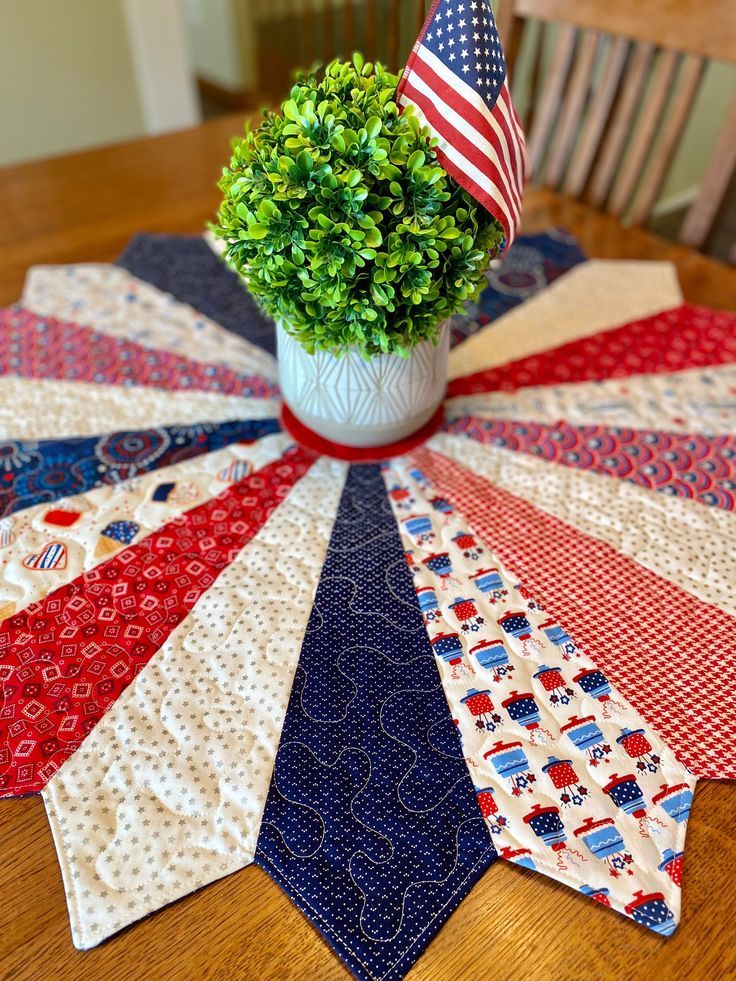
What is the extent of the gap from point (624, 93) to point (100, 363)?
1.05 meters

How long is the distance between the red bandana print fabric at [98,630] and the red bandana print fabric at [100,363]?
23cm

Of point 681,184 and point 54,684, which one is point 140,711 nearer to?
point 54,684

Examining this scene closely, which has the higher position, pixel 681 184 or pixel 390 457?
pixel 390 457

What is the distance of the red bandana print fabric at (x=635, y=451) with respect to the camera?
3.04 ft

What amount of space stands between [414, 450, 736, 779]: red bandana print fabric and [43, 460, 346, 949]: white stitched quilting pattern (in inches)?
9.7

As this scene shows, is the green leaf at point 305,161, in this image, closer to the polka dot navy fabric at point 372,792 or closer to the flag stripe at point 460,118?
the flag stripe at point 460,118

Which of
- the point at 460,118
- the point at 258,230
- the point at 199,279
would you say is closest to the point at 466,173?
the point at 460,118

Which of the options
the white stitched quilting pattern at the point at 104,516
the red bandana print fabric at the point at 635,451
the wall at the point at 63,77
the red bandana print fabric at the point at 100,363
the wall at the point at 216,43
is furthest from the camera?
the wall at the point at 216,43

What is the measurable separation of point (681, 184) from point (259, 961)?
3.47 m

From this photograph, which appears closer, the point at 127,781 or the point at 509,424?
the point at 127,781

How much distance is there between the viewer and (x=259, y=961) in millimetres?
560

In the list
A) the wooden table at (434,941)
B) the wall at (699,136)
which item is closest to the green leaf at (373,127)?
the wooden table at (434,941)

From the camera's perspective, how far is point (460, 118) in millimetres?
734

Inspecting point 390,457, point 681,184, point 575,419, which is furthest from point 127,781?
point 681,184
